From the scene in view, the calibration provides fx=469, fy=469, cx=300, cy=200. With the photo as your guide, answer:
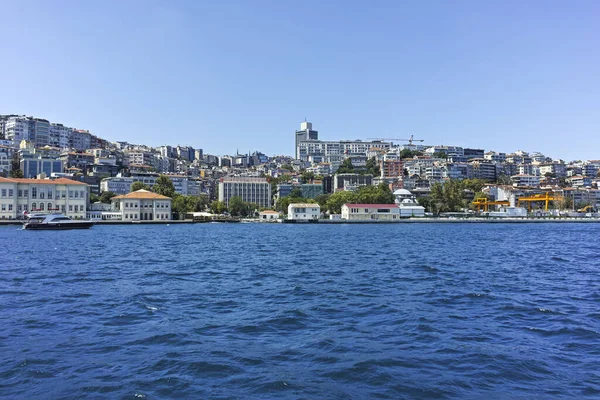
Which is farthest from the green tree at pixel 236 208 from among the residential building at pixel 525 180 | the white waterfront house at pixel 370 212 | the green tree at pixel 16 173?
the residential building at pixel 525 180

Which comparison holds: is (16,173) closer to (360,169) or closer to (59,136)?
(59,136)

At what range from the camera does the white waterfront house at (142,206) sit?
271ft

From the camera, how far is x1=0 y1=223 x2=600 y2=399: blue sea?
21.3 ft

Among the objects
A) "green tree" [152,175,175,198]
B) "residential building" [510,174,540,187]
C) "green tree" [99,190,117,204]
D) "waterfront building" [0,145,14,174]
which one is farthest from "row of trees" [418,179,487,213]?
"waterfront building" [0,145,14,174]

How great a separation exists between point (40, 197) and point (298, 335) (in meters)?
76.7

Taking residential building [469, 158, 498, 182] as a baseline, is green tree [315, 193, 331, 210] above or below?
below

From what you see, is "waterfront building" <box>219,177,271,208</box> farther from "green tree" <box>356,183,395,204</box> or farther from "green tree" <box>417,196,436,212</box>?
"green tree" <box>417,196,436,212</box>

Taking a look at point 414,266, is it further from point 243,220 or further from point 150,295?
point 243,220

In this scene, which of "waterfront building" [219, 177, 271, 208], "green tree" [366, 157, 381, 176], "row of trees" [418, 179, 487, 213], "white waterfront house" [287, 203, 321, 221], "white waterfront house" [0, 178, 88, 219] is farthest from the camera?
"green tree" [366, 157, 381, 176]

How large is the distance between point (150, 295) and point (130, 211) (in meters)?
74.2

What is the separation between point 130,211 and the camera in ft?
271

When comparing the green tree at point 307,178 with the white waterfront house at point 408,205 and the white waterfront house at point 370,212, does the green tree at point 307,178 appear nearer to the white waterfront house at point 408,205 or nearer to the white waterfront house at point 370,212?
the white waterfront house at point 408,205

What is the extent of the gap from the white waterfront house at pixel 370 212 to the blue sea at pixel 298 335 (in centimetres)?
7882

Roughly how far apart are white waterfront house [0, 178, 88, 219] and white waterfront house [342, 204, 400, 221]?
49.8 m
